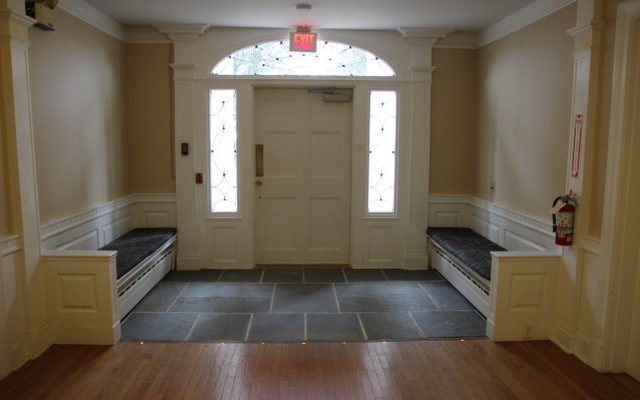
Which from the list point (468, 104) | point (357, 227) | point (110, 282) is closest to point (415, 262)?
point (357, 227)

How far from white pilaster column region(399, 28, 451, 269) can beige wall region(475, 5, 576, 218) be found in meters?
0.56

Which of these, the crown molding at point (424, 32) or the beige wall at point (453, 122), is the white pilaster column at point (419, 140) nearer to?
the crown molding at point (424, 32)

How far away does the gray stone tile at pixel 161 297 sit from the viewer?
13.5 ft

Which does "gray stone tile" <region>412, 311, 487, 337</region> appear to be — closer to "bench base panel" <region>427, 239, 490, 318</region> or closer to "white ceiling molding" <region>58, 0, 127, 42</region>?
"bench base panel" <region>427, 239, 490, 318</region>

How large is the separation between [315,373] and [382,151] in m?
2.90

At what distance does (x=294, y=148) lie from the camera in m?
5.36

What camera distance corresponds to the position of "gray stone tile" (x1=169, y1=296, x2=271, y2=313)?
4.10m

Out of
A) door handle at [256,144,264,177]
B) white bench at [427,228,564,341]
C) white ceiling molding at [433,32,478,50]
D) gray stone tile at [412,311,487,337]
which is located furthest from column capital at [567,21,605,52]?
door handle at [256,144,264,177]

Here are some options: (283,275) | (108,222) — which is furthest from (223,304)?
(108,222)

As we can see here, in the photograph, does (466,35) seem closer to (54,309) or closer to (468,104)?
(468,104)

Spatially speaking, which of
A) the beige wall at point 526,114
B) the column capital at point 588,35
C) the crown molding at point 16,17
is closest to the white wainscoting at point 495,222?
the beige wall at point 526,114

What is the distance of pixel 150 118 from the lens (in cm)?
517

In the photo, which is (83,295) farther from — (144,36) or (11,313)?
(144,36)

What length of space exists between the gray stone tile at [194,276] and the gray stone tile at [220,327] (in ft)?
3.38
